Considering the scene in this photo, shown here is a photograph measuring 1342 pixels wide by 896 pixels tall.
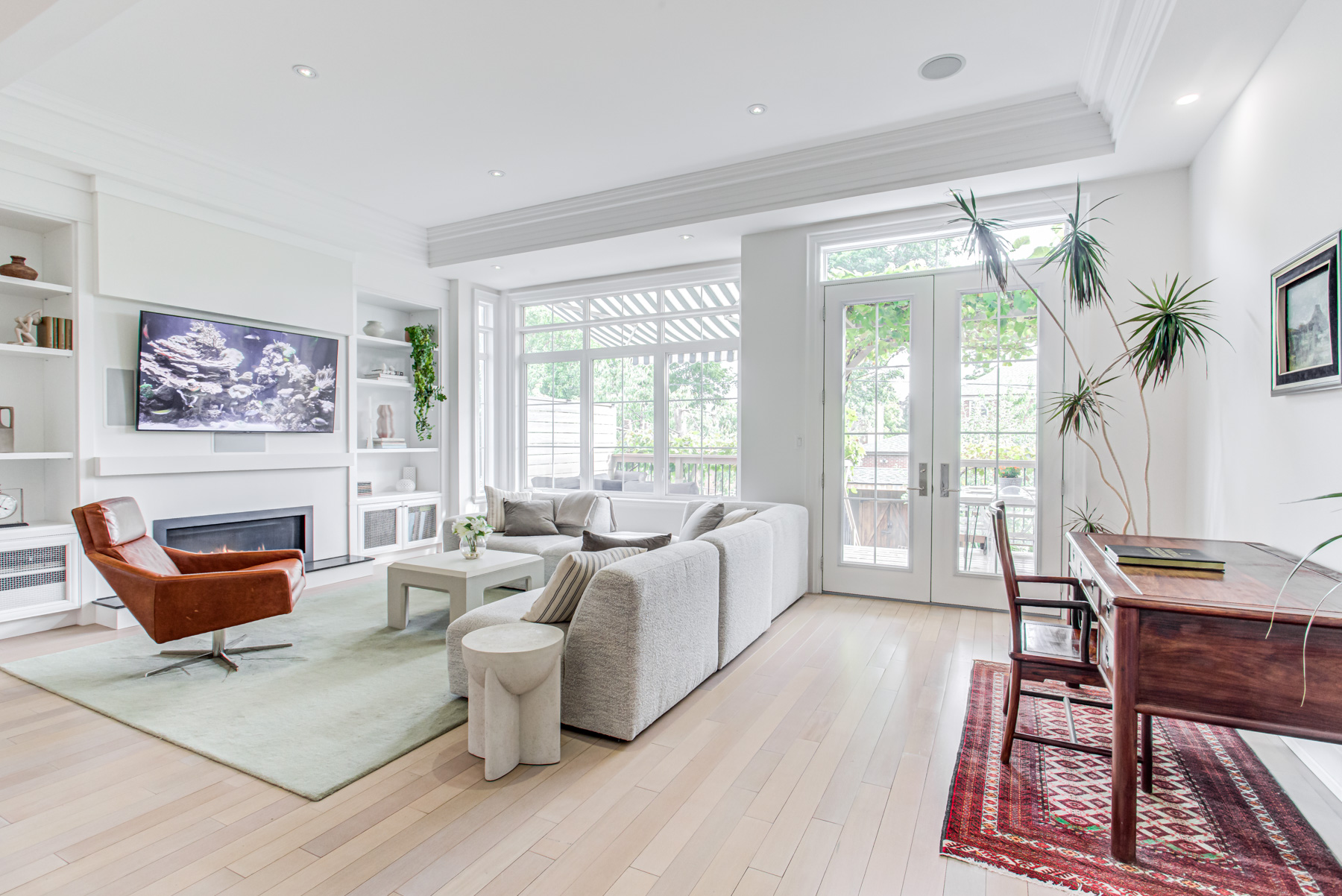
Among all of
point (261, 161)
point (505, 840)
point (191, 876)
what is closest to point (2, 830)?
point (191, 876)

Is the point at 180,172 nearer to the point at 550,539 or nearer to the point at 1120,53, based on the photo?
the point at 550,539

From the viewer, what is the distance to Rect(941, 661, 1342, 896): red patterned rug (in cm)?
179

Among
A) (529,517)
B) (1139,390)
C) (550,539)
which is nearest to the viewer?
(1139,390)

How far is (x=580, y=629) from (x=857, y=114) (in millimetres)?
3463

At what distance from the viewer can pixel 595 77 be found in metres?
3.54

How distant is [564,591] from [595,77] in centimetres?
279

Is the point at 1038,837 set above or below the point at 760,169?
below

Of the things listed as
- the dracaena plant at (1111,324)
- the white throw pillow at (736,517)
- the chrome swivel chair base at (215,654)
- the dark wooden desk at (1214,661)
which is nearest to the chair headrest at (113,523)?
the chrome swivel chair base at (215,654)

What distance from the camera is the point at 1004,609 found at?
4.51 meters

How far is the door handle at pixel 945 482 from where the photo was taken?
4.61 meters

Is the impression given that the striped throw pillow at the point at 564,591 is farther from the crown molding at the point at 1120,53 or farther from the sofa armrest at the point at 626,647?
the crown molding at the point at 1120,53

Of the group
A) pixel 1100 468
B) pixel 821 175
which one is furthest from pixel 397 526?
pixel 1100 468

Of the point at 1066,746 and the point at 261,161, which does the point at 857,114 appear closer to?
the point at 1066,746

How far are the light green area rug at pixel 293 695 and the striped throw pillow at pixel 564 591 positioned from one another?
2.05 ft
